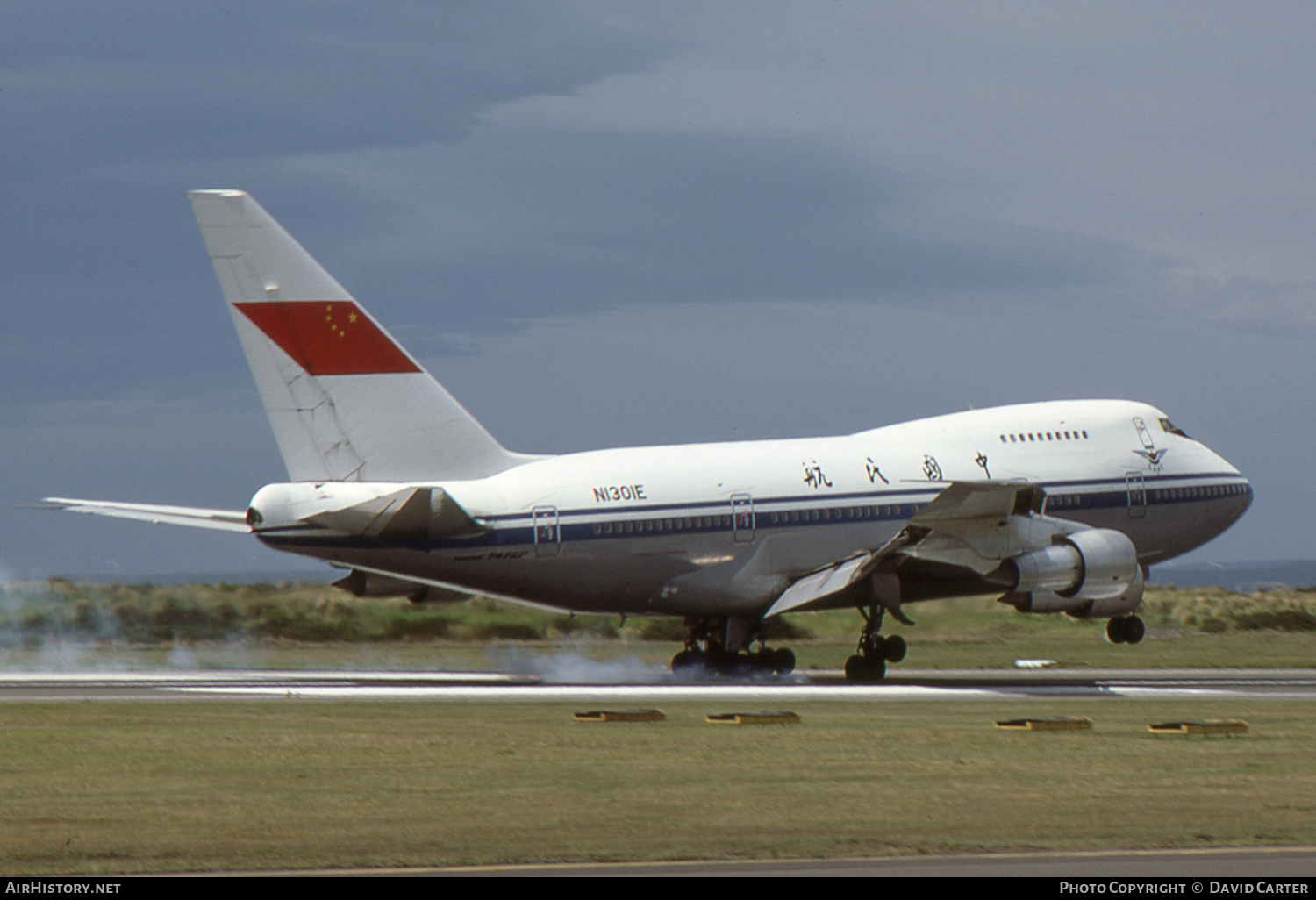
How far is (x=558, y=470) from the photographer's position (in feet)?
132

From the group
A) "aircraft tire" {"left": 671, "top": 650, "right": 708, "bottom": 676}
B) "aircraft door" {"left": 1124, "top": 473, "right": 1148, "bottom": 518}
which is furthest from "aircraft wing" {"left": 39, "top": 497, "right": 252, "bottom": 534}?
"aircraft door" {"left": 1124, "top": 473, "right": 1148, "bottom": 518}

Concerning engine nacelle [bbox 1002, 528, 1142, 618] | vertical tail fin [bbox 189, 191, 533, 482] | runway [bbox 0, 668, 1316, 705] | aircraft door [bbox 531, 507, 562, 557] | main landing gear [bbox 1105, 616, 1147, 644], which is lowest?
runway [bbox 0, 668, 1316, 705]

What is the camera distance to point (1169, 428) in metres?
47.7

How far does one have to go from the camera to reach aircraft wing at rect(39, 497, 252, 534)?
39.5 metres

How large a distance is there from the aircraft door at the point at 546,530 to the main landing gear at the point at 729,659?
6341mm

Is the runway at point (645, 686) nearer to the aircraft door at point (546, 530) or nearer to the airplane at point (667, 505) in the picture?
the airplane at point (667, 505)

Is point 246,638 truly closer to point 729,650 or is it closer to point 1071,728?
point 729,650

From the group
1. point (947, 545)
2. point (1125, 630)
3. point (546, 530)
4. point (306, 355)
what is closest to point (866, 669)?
point (947, 545)

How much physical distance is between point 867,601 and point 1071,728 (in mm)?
14434

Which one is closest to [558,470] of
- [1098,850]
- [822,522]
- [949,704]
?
[822,522]

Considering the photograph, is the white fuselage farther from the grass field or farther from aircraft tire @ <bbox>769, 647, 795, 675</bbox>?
the grass field

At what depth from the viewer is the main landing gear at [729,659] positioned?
43625 millimetres

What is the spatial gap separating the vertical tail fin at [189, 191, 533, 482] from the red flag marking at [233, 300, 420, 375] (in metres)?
0.02

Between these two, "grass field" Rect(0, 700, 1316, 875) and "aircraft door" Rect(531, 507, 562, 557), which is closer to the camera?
"grass field" Rect(0, 700, 1316, 875)
